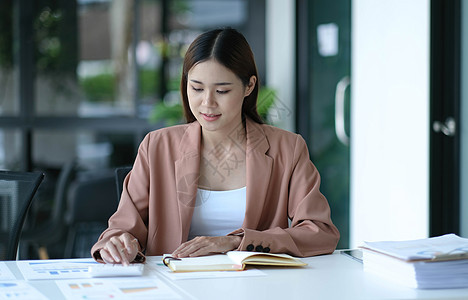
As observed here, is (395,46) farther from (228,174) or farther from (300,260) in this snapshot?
(300,260)

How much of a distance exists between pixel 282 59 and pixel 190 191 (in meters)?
3.16

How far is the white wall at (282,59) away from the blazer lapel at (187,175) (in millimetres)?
2657

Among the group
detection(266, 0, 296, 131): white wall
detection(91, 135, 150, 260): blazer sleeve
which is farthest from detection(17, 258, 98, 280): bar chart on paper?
detection(266, 0, 296, 131): white wall

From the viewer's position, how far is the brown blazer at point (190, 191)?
205 cm

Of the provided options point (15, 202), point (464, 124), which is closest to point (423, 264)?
point (15, 202)

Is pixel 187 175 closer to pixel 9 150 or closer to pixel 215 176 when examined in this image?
pixel 215 176

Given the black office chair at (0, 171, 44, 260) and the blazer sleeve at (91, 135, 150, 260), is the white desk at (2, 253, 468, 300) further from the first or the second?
the black office chair at (0, 171, 44, 260)

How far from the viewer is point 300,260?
1.83 m

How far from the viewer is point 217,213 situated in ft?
7.09

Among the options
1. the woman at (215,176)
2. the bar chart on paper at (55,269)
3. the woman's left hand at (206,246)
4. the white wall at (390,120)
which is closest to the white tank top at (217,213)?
the woman at (215,176)

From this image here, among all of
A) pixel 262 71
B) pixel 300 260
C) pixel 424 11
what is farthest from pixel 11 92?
pixel 300 260

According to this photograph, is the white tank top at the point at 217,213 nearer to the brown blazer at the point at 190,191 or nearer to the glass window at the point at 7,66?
the brown blazer at the point at 190,191

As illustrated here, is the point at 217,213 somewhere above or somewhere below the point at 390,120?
below

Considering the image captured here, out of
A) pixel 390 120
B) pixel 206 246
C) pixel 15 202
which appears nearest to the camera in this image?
pixel 206 246
